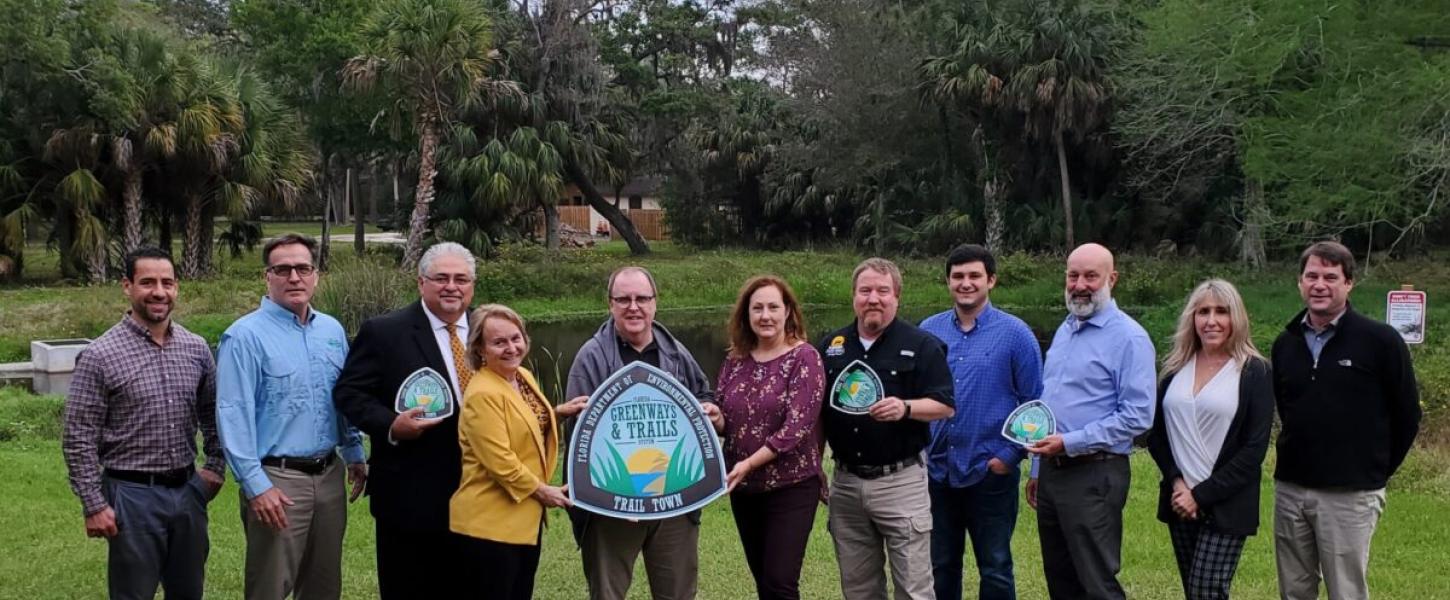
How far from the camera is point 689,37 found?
40.8 metres

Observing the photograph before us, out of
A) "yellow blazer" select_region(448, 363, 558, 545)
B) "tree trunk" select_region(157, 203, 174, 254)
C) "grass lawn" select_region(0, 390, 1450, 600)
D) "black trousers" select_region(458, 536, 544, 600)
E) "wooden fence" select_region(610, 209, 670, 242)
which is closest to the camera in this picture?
"yellow blazer" select_region(448, 363, 558, 545)

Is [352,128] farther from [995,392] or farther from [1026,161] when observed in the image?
[995,392]

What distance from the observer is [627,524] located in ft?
13.7

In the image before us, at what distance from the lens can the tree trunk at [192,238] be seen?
24.4 metres

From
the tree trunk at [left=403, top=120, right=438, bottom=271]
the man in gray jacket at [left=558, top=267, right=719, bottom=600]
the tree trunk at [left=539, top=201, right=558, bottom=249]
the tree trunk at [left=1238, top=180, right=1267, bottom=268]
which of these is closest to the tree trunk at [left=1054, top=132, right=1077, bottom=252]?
the tree trunk at [left=1238, top=180, right=1267, bottom=268]

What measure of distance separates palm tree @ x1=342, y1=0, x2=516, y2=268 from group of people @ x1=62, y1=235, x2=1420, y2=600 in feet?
66.1

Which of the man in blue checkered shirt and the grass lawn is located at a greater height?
the man in blue checkered shirt

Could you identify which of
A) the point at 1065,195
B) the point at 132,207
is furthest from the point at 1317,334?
the point at 1065,195

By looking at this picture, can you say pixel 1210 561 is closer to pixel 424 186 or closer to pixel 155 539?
pixel 155 539

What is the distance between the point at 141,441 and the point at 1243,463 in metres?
3.81

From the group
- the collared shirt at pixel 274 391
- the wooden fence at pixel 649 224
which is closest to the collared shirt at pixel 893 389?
the collared shirt at pixel 274 391

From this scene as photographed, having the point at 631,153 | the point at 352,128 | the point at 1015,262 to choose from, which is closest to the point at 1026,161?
the point at 1015,262

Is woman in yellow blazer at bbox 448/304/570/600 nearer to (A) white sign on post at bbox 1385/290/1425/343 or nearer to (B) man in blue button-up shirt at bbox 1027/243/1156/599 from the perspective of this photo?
(B) man in blue button-up shirt at bbox 1027/243/1156/599

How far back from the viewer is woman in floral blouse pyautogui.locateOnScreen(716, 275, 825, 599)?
4.09m
